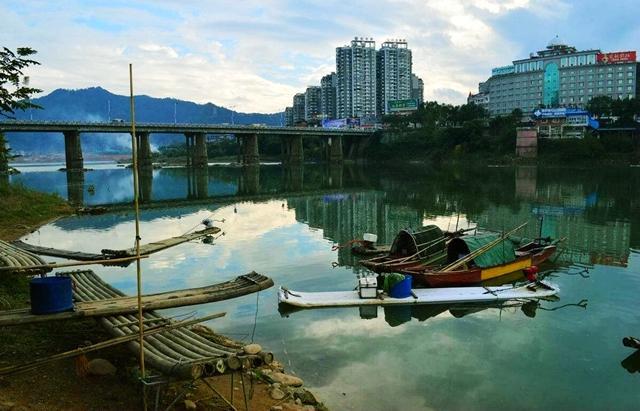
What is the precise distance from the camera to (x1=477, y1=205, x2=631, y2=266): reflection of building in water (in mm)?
27506

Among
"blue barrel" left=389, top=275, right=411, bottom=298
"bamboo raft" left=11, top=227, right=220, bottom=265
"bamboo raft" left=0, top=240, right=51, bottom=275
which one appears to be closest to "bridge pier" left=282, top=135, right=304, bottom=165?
"bamboo raft" left=11, top=227, right=220, bottom=265

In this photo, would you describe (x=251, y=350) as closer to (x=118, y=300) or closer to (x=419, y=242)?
(x=118, y=300)

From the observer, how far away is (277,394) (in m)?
10.9

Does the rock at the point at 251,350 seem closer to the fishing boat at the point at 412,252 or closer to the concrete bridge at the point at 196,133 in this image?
the fishing boat at the point at 412,252

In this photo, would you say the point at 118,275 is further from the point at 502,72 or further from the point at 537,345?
the point at 502,72

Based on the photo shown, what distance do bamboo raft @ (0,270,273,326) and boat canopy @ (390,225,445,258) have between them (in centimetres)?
835

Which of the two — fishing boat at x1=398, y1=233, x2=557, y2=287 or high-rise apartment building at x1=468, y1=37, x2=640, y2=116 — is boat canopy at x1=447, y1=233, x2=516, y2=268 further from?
high-rise apartment building at x1=468, y1=37, x2=640, y2=116

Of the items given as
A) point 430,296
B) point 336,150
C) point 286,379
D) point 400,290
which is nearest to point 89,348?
point 286,379

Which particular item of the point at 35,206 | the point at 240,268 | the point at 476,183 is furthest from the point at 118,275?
the point at 476,183

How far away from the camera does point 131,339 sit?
987 centimetres

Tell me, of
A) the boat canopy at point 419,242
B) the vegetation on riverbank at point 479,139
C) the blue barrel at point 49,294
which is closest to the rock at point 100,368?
the blue barrel at point 49,294

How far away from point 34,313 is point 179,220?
3062 cm

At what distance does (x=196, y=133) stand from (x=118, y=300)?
354 ft

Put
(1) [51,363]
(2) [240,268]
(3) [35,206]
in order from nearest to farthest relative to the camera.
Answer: (1) [51,363] → (2) [240,268] → (3) [35,206]
